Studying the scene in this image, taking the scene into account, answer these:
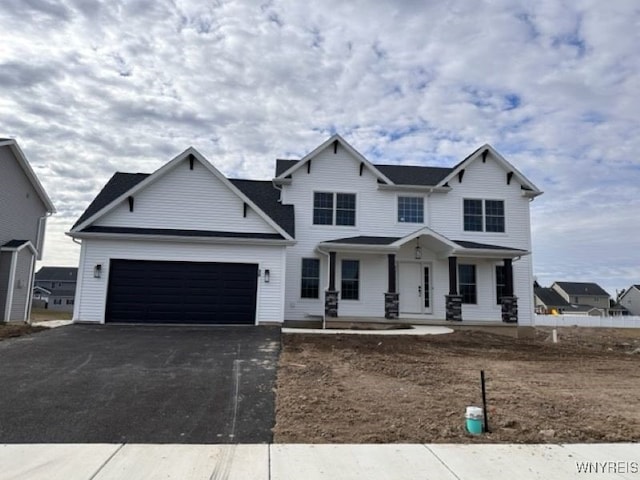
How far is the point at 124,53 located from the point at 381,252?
11079 millimetres

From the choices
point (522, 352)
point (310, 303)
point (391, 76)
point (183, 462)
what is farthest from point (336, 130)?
point (183, 462)

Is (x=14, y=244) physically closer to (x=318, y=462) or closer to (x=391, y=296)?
(x=391, y=296)

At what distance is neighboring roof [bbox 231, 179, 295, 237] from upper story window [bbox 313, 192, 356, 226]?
115cm

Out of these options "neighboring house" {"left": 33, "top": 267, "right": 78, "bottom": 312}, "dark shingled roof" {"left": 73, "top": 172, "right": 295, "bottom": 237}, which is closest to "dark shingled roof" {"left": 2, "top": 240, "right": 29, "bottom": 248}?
"dark shingled roof" {"left": 73, "top": 172, "right": 295, "bottom": 237}

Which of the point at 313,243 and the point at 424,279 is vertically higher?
the point at 313,243

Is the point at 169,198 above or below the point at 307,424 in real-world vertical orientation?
above

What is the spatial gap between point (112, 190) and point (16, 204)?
592cm

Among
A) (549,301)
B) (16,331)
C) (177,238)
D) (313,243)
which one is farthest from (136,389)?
(549,301)

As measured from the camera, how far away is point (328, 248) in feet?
56.7

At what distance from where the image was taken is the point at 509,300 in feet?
58.5

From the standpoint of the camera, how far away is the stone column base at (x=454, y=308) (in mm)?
17359

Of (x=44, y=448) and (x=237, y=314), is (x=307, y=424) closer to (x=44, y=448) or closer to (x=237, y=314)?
(x=44, y=448)

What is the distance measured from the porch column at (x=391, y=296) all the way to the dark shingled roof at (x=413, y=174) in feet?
12.7
